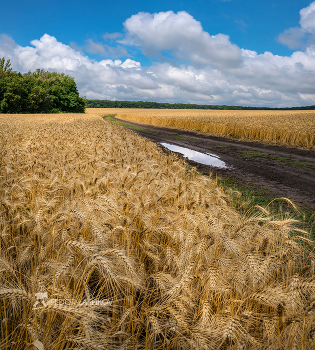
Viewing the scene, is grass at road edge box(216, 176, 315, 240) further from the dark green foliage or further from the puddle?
the dark green foliage

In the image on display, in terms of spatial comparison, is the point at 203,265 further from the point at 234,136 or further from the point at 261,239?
the point at 234,136

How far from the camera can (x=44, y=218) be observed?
237cm

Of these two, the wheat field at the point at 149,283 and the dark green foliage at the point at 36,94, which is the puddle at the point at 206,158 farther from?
the dark green foliage at the point at 36,94

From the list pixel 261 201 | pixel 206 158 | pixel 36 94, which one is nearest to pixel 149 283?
pixel 261 201

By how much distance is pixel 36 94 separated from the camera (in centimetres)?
5928

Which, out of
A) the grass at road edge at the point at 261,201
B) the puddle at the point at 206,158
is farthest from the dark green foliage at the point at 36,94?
the grass at road edge at the point at 261,201

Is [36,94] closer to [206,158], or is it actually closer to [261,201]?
[206,158]

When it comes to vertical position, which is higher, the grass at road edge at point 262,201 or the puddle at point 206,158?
the puddle at point 206,158

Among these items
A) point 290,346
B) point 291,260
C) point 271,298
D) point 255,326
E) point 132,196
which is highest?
point 132,196

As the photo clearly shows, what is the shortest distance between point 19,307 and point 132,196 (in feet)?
5.14

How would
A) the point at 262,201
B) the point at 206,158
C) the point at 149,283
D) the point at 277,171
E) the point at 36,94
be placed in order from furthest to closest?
the point at 36,94 → the point at 206,158 → the point at 277,171 → the point at 262,201 → the point at 149,283

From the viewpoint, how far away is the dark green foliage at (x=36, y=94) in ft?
182

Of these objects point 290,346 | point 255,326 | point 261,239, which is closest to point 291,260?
point 261,239

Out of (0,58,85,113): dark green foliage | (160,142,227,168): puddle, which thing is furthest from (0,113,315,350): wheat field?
(0,58,85,113): dark green foliage
